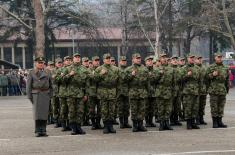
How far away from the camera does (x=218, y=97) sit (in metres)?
15.0

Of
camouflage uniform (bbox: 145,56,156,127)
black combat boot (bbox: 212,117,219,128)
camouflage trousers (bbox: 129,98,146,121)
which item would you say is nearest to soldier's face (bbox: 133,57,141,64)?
camouflage uniform (bbox: 145,56,156,127)

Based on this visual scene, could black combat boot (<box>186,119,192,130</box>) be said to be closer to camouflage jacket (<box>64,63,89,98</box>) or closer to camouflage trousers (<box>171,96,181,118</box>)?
camouflage trousers (<box>171,96,181,118</box>)

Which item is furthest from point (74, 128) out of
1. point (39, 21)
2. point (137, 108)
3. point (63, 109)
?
point (39, 21)

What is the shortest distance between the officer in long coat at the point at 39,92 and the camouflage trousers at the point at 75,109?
0.58m

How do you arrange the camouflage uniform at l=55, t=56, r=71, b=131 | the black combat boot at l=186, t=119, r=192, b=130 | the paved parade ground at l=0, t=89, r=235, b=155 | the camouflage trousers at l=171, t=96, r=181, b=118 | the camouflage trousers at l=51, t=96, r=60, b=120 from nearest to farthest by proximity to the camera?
1. the paved parade ground at l=0, t=89, r=235, b=155
2. the camouflage uniform at l=55, t=56, r=71, b=131
3. the black combat boot at l=186, t=119, r=192, b=130
4. the camouflage trousers at l=171, t=96, r=181, b=118
5. the camouflage trousers at l=51, t=96, r=60, b=120

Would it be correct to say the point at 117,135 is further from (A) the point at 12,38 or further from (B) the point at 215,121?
(A) the point at 12,38

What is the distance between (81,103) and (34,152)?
Answer: 3.13 m

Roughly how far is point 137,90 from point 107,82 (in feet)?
2.61

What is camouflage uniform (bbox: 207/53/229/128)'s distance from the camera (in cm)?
Result: 1494

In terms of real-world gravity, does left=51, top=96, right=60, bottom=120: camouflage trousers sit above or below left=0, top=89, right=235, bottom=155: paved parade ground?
above

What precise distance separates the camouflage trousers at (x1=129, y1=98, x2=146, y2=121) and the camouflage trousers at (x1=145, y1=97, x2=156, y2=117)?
2.52 ft

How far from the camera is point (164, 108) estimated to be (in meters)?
14.7

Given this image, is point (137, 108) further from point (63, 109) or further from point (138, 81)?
point (63, 109)

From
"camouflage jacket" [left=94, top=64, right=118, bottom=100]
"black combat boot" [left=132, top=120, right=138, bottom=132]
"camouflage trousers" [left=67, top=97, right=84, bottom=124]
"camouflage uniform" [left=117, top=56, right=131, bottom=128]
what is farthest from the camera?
"camouflage uniform" [left=117, top=56, right=131, bottom=128]
